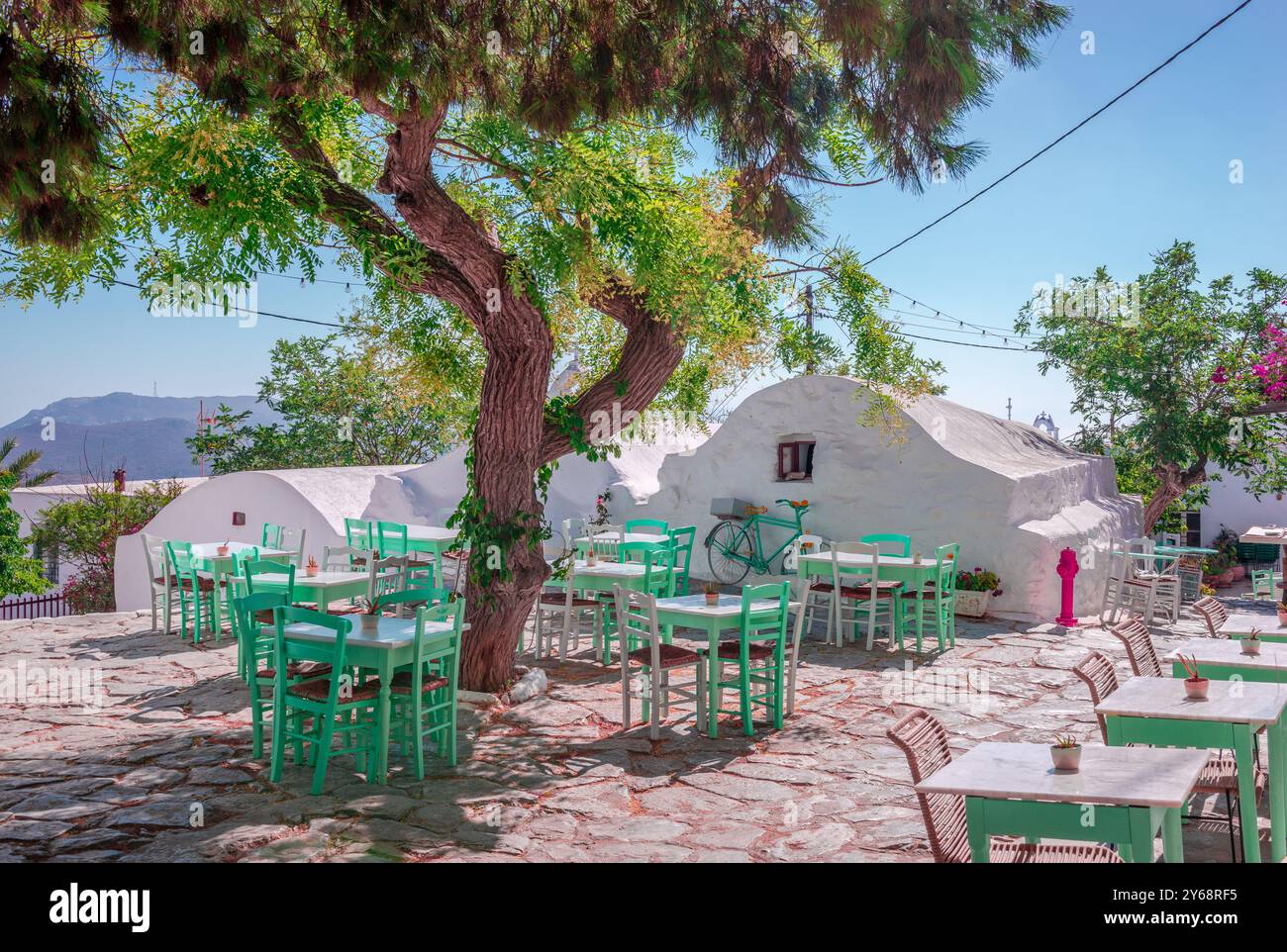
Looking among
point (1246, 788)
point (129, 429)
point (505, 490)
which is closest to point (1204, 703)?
point (1246, 788)

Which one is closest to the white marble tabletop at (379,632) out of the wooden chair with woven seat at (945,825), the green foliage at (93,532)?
the wooden chair with woven seat at (945,825)

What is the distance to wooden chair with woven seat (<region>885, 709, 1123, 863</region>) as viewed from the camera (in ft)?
10.4

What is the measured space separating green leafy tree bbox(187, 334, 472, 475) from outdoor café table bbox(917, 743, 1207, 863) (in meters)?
17.4

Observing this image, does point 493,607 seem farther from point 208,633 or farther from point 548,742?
point 208,633

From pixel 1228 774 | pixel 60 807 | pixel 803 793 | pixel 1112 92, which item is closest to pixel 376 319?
pixel 60 807

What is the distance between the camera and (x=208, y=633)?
34.1 ft

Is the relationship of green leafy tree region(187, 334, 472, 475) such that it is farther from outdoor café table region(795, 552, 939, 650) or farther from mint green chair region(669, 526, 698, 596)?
outdoor café table region(795, 552, 939, 650)

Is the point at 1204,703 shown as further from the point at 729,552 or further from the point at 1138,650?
the point at 729,552

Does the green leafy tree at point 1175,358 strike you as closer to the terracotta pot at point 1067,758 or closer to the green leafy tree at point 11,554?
the terracotta pot at point 1067,758

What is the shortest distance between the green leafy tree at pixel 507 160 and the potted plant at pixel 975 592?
13.0 ft

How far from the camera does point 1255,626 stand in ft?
19.7

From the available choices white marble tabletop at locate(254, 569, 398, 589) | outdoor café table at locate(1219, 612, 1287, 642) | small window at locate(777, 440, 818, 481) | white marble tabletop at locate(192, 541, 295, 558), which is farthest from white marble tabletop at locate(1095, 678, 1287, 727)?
small window at locate(777, 440, 818, 481)

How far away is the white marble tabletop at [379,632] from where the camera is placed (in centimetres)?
553
